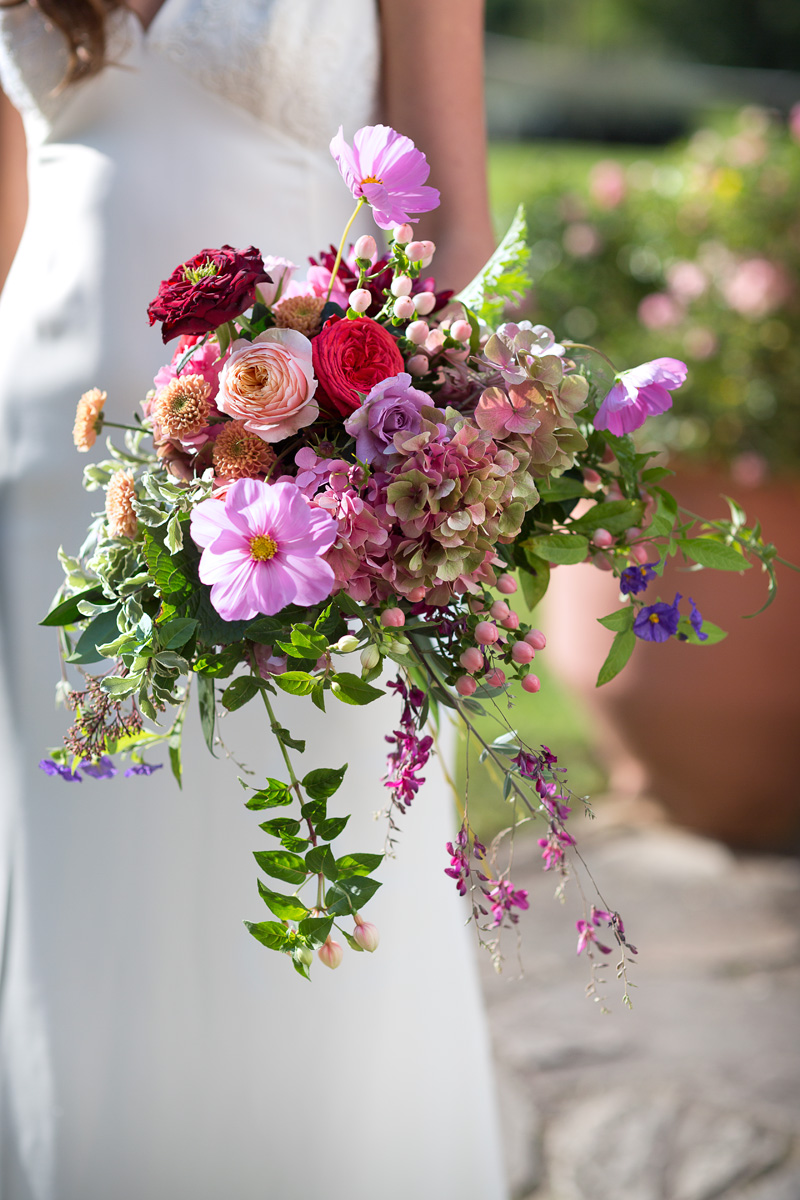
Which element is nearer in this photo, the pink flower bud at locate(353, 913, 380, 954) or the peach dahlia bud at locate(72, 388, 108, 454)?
the pink flower bud at locate(353, 913, 380, 954)

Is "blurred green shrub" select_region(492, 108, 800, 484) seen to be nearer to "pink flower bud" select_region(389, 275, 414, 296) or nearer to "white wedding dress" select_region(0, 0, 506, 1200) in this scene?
"white wedding dress" select_region(0, 0, 506, 1200)

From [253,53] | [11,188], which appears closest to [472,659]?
[253,53]

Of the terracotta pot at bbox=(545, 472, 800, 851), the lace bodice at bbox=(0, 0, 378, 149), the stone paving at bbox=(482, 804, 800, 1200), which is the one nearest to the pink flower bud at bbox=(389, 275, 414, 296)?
the lace bodice at bbox=(0, 0, 378, 149)

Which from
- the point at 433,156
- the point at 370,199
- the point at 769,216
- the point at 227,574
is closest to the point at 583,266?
the point at 769,216

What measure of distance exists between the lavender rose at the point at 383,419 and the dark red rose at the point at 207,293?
0.45ft

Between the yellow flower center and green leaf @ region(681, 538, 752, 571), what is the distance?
428 mm

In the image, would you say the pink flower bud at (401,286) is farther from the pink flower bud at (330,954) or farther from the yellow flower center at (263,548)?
the pink flower bud at (330,954)

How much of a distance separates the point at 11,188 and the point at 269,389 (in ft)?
4.09

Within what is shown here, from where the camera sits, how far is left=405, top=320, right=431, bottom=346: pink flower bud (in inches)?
37.6

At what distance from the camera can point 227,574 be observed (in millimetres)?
821

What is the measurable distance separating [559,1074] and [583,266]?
7.82 feet

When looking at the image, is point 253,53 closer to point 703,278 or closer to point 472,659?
point 472,659

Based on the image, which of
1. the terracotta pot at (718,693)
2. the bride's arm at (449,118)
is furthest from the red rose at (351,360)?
the terracotta pot at (718,693)

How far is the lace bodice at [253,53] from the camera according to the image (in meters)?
1.50
